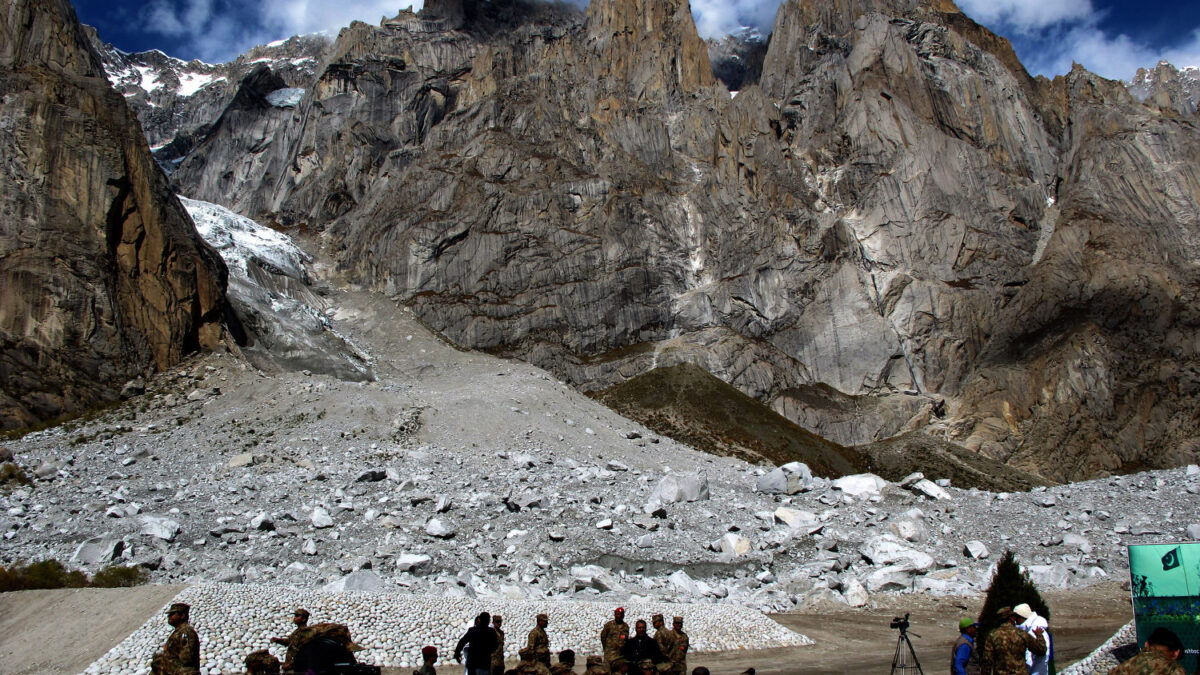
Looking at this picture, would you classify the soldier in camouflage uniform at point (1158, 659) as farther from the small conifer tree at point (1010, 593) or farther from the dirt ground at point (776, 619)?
the dirt ground at point (776, 619)

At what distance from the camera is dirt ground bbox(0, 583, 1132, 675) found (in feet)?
50.4

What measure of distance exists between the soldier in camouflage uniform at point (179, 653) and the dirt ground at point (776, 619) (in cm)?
493

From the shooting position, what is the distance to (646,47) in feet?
404

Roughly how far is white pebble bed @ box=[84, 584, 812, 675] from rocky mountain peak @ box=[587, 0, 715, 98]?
353 feet

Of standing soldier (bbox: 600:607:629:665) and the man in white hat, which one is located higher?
the man in white hat

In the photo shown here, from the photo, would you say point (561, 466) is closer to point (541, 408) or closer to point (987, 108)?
point (541, 408)

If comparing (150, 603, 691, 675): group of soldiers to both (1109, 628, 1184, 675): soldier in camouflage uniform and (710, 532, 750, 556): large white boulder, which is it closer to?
(1109, 628, 1184, 675): soldier in camouflage uniform

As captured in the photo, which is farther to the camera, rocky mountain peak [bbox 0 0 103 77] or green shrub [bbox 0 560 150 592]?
rocky mountain peak [bbox 0 0 103 77]

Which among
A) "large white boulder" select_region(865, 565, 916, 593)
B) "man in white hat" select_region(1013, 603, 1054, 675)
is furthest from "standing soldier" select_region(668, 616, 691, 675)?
"large white boulder" select_region(865, 565, 916, 593)

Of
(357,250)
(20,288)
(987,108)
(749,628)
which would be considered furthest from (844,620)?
(987,108)

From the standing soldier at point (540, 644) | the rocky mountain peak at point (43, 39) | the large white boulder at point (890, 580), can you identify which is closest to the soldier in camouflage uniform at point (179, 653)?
the standing soldier at point (540, 644)

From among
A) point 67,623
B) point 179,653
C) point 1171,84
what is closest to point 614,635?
point 179,653

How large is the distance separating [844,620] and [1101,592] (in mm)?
7989

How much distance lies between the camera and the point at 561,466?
3644 centimetres
